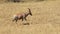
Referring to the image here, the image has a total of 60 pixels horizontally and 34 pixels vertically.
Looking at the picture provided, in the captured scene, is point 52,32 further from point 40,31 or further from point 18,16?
point 18,16

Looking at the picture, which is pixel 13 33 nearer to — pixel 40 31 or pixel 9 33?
pixel 9 33

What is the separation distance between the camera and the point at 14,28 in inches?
511

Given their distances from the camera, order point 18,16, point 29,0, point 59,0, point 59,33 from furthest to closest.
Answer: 1. point 29,0
2. point 59,0
3. point 18,16
4. point 59,33

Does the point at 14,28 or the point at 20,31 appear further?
the point at 14,28

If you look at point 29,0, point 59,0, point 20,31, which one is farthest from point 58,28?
point 29,0

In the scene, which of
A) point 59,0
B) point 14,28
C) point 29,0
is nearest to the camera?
point 14,28

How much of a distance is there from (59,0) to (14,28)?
18.6 meters

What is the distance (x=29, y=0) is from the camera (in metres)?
33.0

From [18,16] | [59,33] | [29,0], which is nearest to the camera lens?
[59,33]

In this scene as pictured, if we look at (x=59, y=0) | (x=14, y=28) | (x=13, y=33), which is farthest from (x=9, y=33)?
(x=59, y=0)

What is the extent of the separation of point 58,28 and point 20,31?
2.29 meters

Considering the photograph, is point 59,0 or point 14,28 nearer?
point 14,28

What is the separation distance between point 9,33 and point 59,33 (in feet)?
8.04

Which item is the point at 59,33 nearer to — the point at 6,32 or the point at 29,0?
the point at 6,32
